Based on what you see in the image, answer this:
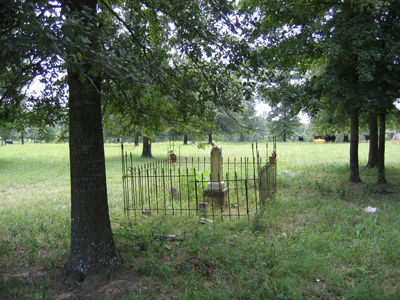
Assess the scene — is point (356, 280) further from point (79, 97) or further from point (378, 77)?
point (378, 77)

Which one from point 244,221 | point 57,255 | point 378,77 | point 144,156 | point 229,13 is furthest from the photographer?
point 144,156

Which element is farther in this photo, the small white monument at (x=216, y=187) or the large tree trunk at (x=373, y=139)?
the large tree trunk at (x=373, y=139)

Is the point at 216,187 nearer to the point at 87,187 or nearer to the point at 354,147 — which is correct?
the point at 87,187

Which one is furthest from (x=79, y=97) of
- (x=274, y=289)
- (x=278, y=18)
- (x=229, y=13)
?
(x=278, y=18)

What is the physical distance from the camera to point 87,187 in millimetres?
3914

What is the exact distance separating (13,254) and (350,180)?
384 inches

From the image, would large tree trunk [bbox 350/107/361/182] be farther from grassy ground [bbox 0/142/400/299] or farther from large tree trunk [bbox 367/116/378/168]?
grassy ground [bbox 0/142/400/299]

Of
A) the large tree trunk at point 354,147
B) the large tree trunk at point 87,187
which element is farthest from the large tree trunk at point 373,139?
the large tree trunk at point 87,187

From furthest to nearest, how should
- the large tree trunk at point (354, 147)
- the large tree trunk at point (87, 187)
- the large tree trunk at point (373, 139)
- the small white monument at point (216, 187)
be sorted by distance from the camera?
the large tree trunk at point (373, 139)
the large tree trunk at point (354, 147)
the small white monument at point (216, 187)
the large tree trunk at point (87, 187)

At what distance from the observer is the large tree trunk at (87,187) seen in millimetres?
3869

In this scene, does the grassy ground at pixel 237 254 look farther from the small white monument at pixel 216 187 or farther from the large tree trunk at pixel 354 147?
the large tree trunk at pixel 354 147

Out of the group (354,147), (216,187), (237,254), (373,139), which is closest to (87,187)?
(237,254)

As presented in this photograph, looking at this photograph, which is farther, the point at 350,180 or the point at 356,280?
the point at 350,180

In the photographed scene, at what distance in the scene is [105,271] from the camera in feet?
13.0
